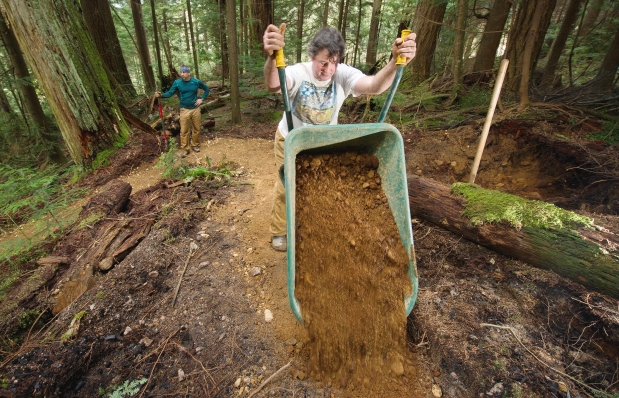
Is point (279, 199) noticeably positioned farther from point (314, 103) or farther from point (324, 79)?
point (324, 79)

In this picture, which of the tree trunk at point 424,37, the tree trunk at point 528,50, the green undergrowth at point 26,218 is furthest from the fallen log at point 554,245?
the tree trunk at point 424,37

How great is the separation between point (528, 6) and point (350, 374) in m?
5.70

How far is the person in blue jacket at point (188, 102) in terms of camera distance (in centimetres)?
484

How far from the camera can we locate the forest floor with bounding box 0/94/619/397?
145 cm

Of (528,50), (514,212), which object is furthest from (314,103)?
(528,50)

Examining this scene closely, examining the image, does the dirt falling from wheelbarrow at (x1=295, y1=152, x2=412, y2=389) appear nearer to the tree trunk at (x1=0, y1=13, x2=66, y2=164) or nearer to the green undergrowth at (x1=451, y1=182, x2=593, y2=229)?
the green undergrowth at (x1=451, y1=182, x2=593, y2=229)

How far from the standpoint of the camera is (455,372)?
151 centimetres

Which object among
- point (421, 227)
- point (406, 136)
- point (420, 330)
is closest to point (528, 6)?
point (406, 136)

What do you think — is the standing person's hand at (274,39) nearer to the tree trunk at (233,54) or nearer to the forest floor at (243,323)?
Answer: the forest floor at (243,323)

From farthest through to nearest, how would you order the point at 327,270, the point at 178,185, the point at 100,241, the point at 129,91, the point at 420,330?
the point at 129,91 < the point at 178,185 < the point at 100,241 < the point at 420,330 < the point at 327,270

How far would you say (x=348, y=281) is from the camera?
155 centimetres

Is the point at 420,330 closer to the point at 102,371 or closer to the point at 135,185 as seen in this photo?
the point at 102,371

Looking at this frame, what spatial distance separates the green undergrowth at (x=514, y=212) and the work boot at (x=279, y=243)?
60.5 inches

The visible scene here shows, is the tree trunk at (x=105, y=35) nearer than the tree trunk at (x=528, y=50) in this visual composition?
No
